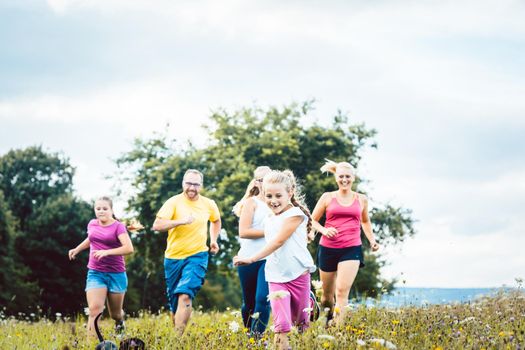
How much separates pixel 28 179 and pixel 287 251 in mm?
34461

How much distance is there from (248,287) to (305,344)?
8.74 ft

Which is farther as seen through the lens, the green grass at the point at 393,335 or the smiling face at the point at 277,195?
the smiling face at the point at 277,195

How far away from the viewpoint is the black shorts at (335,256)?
28.9 feet

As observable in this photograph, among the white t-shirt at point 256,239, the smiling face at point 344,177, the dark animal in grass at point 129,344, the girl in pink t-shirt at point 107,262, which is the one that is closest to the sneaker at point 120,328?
the girl in pink t-shirt at point 107,262

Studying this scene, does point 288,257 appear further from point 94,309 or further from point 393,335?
point 94,309

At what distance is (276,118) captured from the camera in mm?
31094

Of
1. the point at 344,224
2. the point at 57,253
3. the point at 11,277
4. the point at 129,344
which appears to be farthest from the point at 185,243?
the point at 57,253

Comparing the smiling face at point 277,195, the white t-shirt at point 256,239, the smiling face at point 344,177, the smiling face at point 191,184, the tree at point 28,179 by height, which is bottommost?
the white t-shirt at point 256,239

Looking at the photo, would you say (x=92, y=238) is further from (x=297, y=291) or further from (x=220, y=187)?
(x=220, y=187)

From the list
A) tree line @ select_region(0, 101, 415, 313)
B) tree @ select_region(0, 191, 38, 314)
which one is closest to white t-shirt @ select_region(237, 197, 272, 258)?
Result: tree line @ select_region(0, 101, 415, 313)

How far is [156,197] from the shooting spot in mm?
28484

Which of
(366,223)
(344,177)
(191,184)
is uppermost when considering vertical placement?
(344,177)

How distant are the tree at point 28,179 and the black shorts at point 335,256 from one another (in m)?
30.3

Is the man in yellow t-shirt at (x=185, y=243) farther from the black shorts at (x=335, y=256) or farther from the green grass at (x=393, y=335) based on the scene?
the black shorts at (x=335, y=256)
